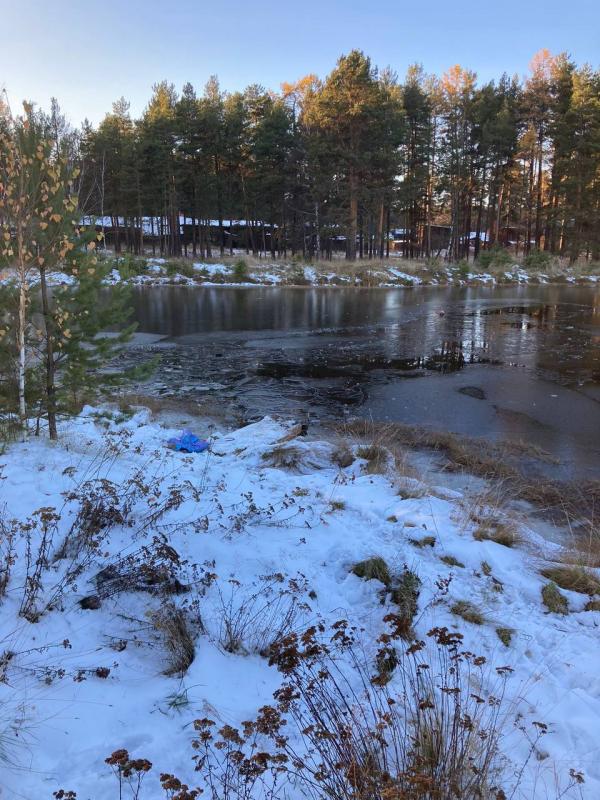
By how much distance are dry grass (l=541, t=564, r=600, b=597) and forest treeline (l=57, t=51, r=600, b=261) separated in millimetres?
40349

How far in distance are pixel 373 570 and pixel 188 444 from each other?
3984 mm

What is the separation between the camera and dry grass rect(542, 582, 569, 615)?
12.0ft

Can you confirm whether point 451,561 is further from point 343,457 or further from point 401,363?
point 401,363

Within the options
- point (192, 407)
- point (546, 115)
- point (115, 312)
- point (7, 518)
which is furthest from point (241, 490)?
point (546, 115)

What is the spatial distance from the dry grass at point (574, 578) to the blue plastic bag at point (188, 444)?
4518 millimetres

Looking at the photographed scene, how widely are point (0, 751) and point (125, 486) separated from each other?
117 inches

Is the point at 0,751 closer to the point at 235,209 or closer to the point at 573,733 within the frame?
the point at 573,733

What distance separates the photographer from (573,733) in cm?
249

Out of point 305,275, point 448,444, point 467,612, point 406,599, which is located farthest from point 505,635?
point 305,275

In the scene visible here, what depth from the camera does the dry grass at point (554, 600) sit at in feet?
12.0

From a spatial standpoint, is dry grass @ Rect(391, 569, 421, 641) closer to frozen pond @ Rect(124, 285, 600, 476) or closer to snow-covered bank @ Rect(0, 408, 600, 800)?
snow-covered bank @ Rect(0, 408, 600, 800)

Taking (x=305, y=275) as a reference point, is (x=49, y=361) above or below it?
below

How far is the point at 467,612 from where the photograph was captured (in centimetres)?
349

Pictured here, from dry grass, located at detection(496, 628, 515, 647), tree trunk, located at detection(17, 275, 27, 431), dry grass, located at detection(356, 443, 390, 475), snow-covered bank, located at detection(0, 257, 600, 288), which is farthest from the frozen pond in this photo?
snow-covered bank, located at detection(0, 257, 600, 288)
